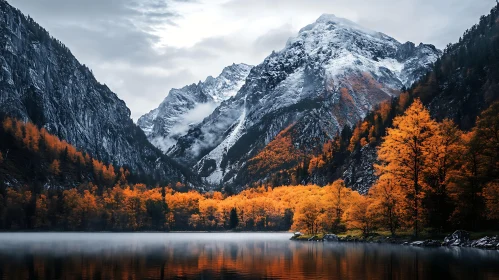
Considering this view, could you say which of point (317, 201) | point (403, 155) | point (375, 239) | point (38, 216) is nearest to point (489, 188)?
point (403, 155)

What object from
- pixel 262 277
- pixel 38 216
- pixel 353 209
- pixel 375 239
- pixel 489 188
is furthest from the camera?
pixel 38 216

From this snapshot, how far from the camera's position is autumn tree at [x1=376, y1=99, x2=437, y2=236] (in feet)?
242

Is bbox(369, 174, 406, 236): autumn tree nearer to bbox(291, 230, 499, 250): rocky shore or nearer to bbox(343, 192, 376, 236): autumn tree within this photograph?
bbox(291, 230, 499, 250): rocky shore

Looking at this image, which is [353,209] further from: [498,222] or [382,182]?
[498,222]

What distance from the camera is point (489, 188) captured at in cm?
6569

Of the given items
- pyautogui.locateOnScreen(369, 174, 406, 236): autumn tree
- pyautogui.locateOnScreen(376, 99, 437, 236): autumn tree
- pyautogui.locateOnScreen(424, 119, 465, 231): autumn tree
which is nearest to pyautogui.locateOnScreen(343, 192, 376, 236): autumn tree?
pyautogui.locateOnScreen(369, 174, 406, 236): autumn tree

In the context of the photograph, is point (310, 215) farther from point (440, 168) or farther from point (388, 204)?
point (440, 168)

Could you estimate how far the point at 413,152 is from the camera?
244 ft

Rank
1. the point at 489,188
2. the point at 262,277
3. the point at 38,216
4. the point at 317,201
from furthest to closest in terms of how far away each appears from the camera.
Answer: the point at 38,216 < the point at 317,201 < the point at 489,188 < the point at 262,277

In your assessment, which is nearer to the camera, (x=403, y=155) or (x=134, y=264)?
(x=134, y=264)

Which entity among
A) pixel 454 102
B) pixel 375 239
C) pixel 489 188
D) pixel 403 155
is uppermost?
pixel 454 102

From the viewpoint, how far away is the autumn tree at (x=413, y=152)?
242 feet

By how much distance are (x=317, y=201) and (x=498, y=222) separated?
5637cm

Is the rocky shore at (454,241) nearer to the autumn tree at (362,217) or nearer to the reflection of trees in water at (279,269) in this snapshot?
the autumn tree at (362,217)
